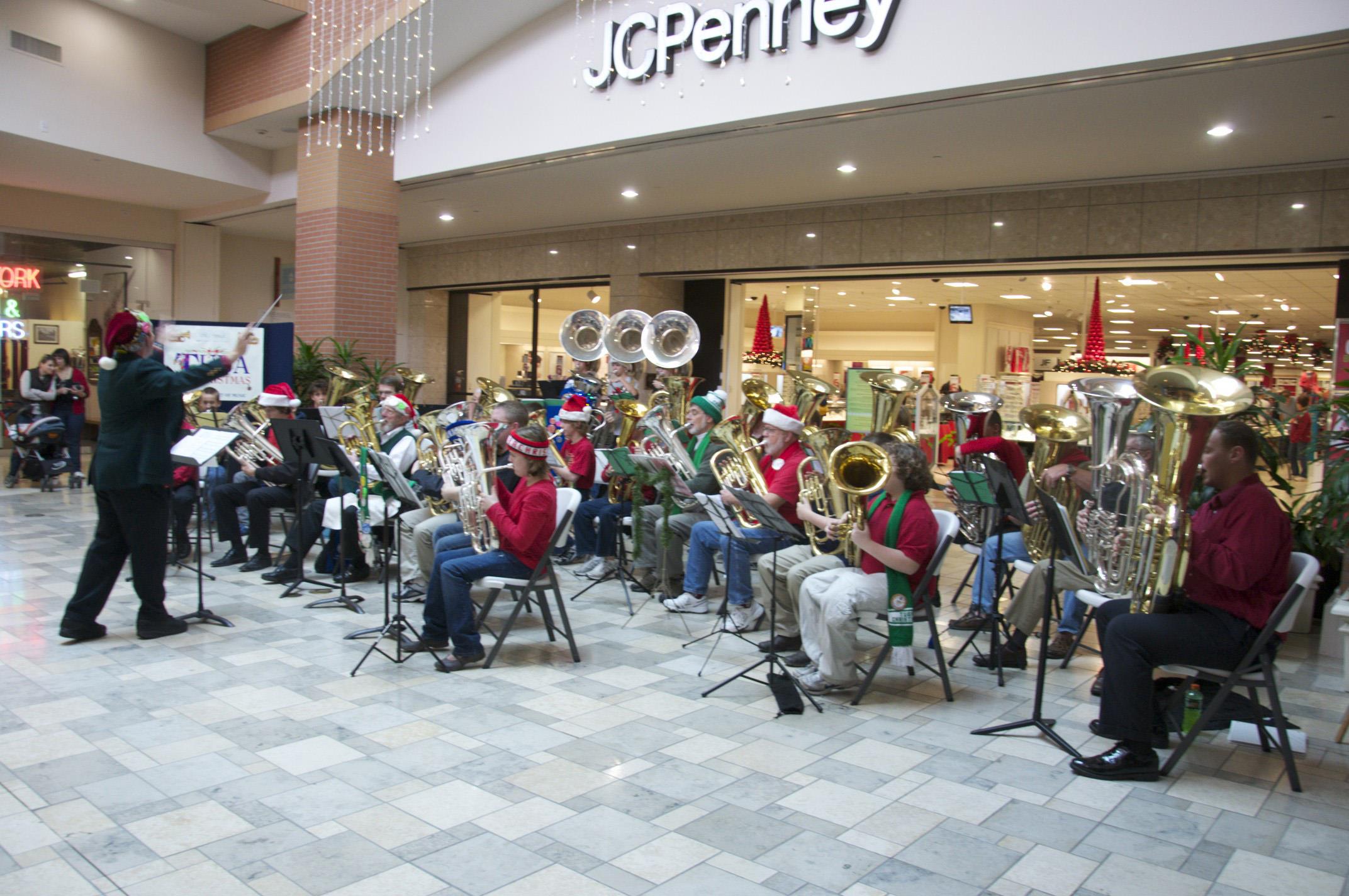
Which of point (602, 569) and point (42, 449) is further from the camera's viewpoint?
point (42, 449)

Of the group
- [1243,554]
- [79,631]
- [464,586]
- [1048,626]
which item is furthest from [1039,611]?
[79,631]

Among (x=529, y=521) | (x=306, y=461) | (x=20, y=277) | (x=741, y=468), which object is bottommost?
(x=529, y=521)

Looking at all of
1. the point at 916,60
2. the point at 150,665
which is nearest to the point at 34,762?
the point at 150,665

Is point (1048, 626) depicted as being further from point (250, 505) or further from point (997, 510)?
point (250, 505)

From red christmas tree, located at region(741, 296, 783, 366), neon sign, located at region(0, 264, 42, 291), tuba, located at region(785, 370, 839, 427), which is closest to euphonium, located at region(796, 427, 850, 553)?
tuba, located at region(785, 370, 839, 427)

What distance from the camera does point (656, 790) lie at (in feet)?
11.6

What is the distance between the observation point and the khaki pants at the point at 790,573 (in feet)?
16.5

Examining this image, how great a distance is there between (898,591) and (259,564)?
507cm

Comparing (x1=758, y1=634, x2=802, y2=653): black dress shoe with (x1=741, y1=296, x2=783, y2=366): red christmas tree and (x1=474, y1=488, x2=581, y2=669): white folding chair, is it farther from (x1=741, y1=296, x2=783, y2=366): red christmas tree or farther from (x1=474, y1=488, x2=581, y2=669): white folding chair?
(x1=741, y1=296, x2=783, y2=366): red christmas tree

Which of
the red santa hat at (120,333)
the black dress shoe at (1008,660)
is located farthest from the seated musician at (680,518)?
the red santa hat at (120,333)

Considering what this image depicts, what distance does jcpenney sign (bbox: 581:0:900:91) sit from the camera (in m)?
7.29

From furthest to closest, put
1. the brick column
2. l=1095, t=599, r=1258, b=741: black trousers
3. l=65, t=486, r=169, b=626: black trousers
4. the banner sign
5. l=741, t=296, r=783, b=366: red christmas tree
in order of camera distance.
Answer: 1. l=741, t=296, r=783, b=366: red christmas tree
2. the brick column
3. the banner sign
4. l=65, t=486, r=169, b=626: black trousers
5. l=1095, t=599, r=1258, b=741: black trousers

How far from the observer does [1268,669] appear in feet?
11.9

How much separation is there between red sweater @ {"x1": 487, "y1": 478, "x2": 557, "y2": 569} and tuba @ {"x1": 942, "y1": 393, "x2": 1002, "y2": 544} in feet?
8.47
